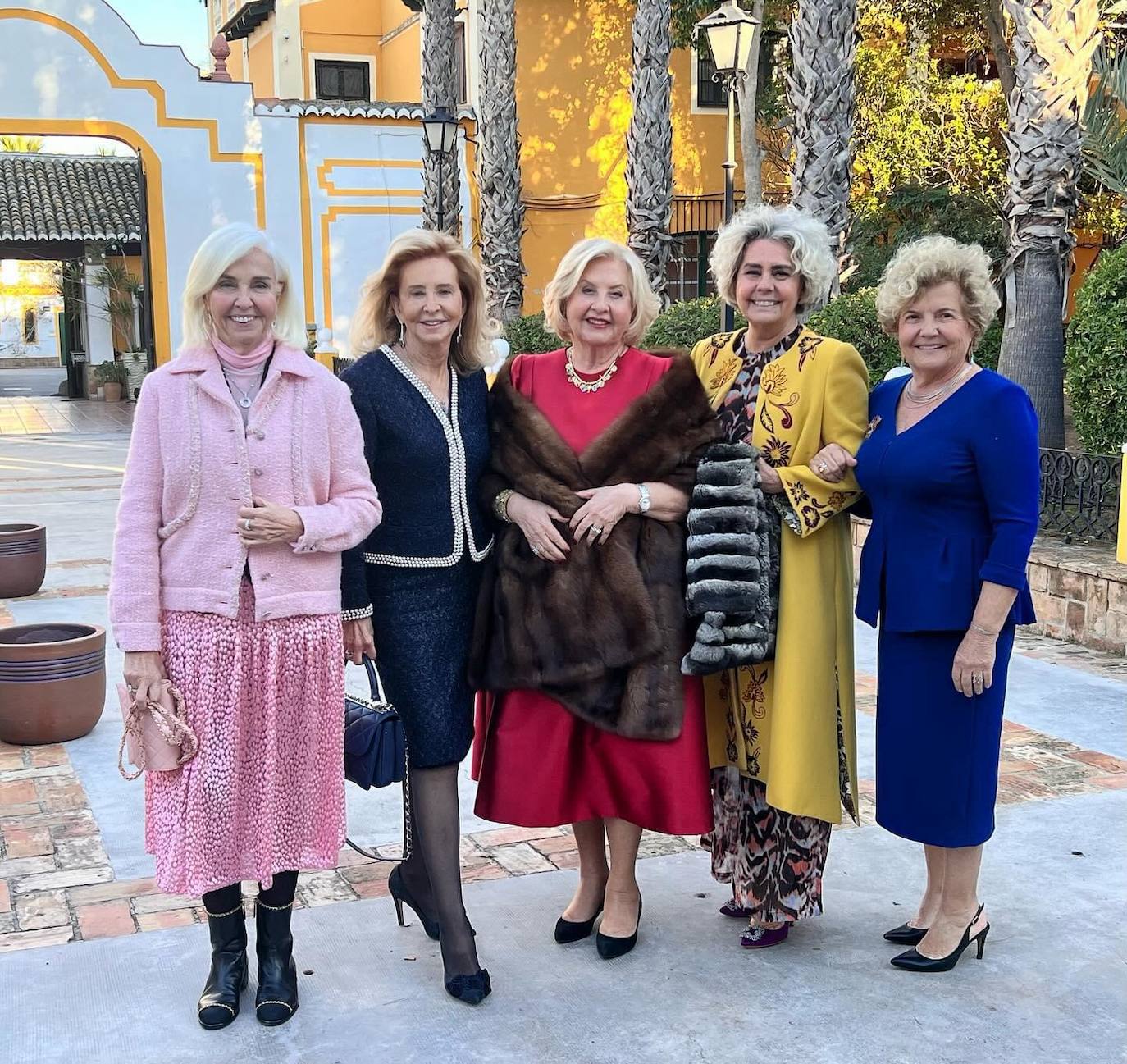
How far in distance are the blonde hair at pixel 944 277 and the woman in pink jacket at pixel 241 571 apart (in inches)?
53.4

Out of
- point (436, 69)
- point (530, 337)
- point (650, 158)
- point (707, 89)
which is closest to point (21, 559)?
point (530, 337)

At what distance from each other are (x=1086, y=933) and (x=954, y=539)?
1.22m

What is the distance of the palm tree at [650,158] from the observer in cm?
1541

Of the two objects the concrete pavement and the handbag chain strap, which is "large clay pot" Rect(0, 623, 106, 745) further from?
the handbag chain strap

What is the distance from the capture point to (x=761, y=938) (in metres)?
3.46

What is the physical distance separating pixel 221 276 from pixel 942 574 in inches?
71.5

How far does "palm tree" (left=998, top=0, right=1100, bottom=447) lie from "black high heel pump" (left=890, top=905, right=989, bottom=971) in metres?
5.37

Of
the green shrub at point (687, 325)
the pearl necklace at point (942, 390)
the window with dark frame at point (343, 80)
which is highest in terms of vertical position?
the window with dark frame at point (343, 80)

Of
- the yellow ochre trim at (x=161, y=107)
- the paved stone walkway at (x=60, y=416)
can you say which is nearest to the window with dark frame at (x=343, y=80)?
the yellow ochre trim at (x=161, y=107)

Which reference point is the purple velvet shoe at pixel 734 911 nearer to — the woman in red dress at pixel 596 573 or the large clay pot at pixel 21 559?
the woman in red dress at pixel 596 573

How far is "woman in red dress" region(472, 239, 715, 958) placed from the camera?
10.6 ft

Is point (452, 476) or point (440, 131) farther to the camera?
point (440, 131)

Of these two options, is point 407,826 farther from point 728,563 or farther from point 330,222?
point 330,222

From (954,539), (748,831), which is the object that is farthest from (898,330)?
(748,831)
